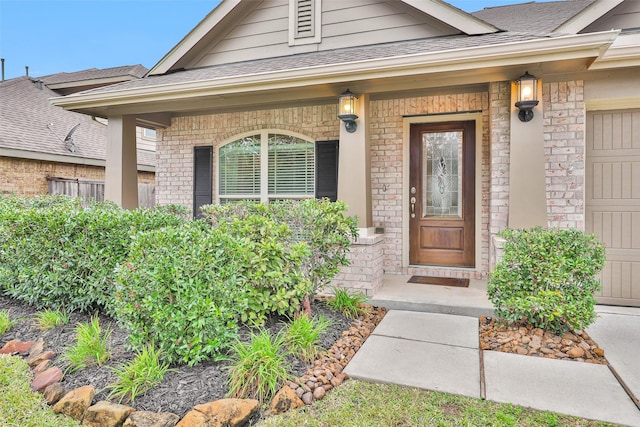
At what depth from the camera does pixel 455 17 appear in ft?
16.0

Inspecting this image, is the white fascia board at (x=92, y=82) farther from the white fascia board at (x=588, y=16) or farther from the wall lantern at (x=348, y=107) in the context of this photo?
the white fascia board at (x=588, y=16)

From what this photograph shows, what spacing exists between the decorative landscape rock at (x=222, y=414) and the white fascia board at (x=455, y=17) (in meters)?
4.88

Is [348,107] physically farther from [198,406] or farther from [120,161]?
[120,161]

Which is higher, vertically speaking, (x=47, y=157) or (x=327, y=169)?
(x=47, y=157)

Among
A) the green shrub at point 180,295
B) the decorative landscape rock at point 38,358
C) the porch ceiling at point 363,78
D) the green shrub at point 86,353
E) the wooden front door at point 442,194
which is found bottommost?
the decorative landscape rock at point 38,358

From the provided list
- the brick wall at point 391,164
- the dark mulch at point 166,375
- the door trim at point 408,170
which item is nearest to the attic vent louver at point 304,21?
the brick wall at point 391,164

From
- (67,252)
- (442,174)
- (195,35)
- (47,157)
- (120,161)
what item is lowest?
(67,252)

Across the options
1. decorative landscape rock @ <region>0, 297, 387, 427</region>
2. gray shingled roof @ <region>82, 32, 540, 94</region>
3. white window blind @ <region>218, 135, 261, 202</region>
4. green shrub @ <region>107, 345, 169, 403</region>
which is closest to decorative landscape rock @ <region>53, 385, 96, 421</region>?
decorative landscape rock @ <region>0, 297, 387, 427</region>

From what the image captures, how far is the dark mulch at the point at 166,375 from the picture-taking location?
2285 mm

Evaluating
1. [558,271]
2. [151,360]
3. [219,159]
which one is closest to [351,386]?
[151,360]

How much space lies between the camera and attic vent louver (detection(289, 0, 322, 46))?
228 inches

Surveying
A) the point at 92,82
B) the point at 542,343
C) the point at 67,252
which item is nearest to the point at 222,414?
the point at 67,252

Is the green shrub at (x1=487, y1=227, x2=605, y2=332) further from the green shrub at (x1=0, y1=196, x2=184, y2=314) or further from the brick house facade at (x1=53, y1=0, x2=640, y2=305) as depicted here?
the green shrub at (x1=0, y1=196, x2=184, y2=314)

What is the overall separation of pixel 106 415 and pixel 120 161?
4.61 meters
